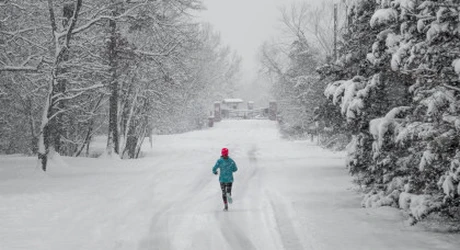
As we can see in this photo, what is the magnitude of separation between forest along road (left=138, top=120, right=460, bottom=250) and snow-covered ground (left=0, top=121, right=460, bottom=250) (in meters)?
0.02

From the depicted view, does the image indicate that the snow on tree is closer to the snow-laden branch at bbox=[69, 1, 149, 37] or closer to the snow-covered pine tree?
the snow-covered pine tree

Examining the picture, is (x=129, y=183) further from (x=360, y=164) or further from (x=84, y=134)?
(x=84, y=134)

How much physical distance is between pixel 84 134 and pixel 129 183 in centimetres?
1500

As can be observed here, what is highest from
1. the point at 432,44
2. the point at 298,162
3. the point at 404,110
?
the point at 432,44

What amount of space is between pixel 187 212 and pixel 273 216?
6.20ft

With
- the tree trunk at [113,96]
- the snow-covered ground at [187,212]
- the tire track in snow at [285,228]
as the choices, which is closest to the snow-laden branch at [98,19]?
the tree trunk at [113,96]

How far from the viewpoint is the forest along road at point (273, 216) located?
29.8ft

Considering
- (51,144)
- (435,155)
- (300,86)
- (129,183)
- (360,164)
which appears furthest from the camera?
(300,86)

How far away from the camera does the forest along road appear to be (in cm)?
908

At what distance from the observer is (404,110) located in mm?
10773

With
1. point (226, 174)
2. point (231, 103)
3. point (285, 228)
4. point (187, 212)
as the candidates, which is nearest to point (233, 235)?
point (285, 228)

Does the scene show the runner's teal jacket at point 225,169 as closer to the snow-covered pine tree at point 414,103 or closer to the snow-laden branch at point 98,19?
the snow-covered pine tree at point 414,103

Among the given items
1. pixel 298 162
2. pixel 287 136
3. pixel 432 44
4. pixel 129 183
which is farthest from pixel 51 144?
pixel 287 136

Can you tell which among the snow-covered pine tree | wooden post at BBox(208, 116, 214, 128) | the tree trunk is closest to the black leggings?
the snow-covered pine tree
